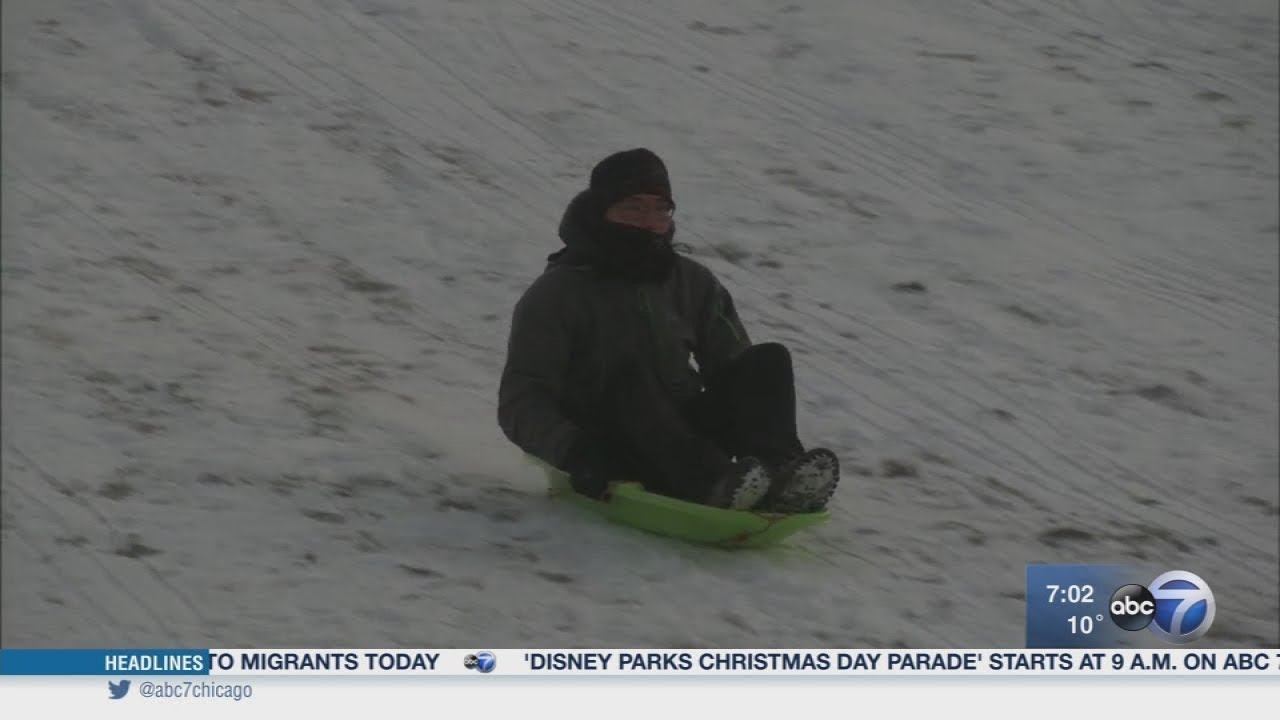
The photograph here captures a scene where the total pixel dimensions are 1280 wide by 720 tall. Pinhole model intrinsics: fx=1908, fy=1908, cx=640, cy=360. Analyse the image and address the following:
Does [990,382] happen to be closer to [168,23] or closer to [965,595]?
[965,595]

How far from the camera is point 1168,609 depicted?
4172mm

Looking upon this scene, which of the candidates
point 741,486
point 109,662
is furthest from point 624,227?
point 109,662

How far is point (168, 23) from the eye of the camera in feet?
28.4

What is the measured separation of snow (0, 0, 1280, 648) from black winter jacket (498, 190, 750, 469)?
29 cm

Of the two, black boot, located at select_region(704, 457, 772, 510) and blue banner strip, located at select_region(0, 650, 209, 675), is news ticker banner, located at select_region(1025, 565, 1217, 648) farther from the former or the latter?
blue banner strip, located at select_region(0, 650, 209, 675)

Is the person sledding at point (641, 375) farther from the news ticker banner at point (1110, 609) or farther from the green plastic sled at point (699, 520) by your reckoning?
the news ticker banner at point (1110, 609)

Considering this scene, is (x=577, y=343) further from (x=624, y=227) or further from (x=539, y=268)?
(x=539, y=268)

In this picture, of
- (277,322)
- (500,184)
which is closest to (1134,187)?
(500,184)

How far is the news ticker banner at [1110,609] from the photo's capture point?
3967 mm

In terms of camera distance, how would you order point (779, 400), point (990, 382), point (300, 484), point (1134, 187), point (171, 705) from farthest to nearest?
point (1134, 187)
point (990, 382)
point (300, 484)
point (779, 400)
point (171, 705)

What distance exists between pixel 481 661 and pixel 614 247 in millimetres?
1193

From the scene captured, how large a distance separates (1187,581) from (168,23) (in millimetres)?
5848

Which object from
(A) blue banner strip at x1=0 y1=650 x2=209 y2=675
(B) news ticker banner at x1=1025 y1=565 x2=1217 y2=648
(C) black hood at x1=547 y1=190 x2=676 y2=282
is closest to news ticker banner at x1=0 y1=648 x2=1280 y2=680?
(A) blue banner strip at x1=0 y1=650 x2=209 y2=675

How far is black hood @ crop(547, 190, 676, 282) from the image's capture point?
448cm
